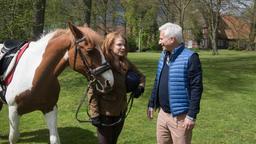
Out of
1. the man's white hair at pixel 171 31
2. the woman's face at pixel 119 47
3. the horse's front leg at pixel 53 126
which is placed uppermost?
the man's white hair at pixel 171 31

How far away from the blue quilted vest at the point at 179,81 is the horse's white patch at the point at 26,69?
182 centimetres

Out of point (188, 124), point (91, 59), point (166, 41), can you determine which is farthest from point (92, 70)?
point (188, 124)

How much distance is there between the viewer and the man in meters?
4.62

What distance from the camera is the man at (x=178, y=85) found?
4.62m

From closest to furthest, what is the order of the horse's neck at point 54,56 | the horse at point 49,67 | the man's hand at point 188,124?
the man's hand at point 188,124 → the horse at point 49,67 → the horse's neck at point 54,56

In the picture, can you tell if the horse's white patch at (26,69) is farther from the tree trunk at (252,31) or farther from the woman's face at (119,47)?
the tree trunk at (252,31)

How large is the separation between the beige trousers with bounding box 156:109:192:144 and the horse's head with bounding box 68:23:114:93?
740 millimetres

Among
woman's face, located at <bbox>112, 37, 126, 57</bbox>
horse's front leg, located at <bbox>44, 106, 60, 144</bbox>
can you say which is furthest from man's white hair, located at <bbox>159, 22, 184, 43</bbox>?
horse's front leg, located at <bbox>44, 106, 60, 144</bbox>

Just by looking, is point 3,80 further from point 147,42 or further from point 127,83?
point 147,42

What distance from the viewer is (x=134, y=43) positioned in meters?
64.3

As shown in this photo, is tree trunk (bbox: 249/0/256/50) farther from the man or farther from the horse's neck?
the man

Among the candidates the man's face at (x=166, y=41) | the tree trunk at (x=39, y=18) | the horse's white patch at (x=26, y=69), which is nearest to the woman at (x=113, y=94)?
the man's face at (x=166, y=41)

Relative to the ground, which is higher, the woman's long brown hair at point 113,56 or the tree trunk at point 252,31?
the woman's long brown hair at point 113,56

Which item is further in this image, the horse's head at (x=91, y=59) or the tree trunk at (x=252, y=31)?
the tree trunk at (x=252, y=31)
